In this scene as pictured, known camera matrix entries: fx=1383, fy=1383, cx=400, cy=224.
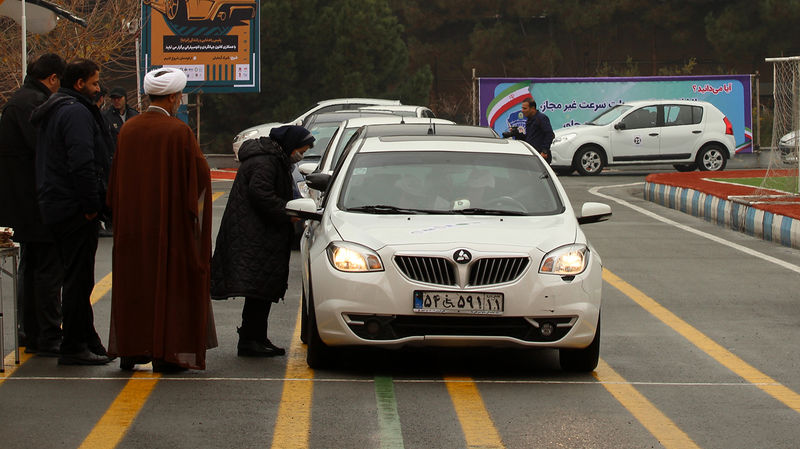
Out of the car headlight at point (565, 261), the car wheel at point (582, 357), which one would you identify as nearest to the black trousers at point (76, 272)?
the car headlight at point (565, 261)

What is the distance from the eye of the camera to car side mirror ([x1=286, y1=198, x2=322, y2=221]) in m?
8.23

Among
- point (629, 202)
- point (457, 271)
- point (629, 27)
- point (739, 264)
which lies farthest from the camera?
point (629, 27)

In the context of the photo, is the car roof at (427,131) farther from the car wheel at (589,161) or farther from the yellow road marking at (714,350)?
the car wheel at (589,161)

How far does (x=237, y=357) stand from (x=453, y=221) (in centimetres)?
157

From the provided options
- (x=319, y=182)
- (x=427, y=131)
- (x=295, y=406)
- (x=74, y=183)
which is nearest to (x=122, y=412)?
(x=295, y=406)

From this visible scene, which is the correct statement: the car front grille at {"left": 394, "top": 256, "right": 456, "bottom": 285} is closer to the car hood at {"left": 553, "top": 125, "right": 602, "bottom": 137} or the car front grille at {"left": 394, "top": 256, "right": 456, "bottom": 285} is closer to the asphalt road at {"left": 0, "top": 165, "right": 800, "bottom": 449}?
the asphalt road at {"left": 0, "top": 165, "right": 800, "bottom": 449}

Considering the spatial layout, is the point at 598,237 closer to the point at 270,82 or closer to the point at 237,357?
the point at 237,357

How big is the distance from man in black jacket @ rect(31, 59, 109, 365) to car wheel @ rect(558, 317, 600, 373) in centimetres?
263

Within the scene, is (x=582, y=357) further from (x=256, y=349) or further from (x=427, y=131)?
(x=427, y=131)

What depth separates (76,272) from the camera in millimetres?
7820

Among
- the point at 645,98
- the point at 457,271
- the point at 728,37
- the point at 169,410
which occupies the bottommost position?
the point at 169,410

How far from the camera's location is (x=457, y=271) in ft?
24.6

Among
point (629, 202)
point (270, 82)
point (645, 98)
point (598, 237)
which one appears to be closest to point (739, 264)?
point (598, 237)

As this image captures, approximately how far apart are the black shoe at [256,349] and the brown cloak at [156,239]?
35.6 inches
